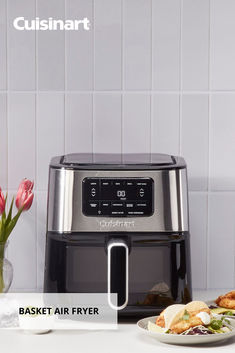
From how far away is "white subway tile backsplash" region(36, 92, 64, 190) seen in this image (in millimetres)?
1791

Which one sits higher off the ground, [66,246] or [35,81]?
[35,81]

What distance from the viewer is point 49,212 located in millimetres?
1561

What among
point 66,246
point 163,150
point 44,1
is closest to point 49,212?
point 66,246

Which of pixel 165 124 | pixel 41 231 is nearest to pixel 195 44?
pixel 165 124

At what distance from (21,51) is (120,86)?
0.82ft

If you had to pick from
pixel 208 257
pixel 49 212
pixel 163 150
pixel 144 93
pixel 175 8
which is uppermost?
pixel 175 8

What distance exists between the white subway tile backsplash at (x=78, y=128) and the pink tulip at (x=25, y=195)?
7.0 inches

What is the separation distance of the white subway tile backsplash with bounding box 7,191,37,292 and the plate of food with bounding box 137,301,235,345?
45 cm

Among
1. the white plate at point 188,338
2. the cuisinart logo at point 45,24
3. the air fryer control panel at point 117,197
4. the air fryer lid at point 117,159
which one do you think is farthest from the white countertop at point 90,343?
the cuisinart logo at point 45,24

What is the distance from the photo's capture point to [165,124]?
5.90ft

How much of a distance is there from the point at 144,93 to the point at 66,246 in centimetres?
46

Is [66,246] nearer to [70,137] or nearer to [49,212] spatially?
[49,212]

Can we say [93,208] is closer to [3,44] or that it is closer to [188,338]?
[188,338]

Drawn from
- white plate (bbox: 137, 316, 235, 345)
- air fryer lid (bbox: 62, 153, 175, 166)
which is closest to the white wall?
air fryer lid (bbox: 62, 153, 175, 166)
